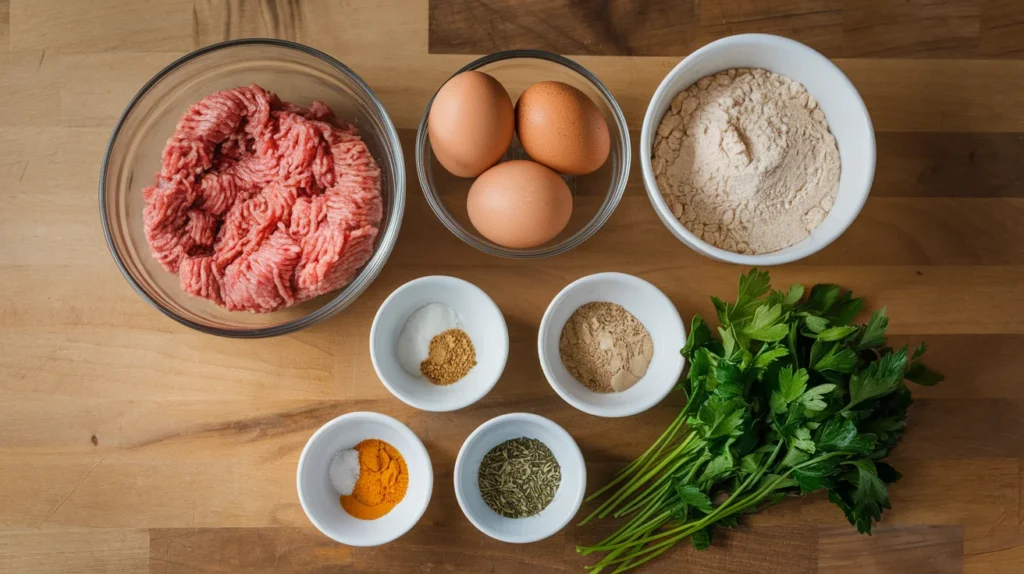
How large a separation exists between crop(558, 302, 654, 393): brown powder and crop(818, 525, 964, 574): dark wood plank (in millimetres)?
515

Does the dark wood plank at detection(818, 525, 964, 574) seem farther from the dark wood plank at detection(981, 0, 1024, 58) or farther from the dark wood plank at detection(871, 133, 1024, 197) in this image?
the dark wood plank at detection(981, 0, 1024, 58)

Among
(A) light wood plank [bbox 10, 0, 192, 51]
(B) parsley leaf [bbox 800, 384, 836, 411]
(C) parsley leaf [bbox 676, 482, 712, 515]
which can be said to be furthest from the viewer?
(A) light wood plank [bbox 10, 0, 192, 51]

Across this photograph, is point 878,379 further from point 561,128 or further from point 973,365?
point 561,128


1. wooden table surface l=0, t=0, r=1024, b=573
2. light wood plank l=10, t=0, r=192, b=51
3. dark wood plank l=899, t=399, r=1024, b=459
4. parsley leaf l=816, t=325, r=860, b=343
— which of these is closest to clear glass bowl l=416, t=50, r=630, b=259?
wooden table surface l=0, t=0, r=1024, b=573

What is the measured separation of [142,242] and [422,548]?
30.4 inches

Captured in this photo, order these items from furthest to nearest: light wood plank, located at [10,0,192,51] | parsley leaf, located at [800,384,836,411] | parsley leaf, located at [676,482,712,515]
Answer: light wood plank, located at [10,0,192,51], parsley leaf, located at [676,482,712,515], parsley leaf, located at [800,384,836,411]

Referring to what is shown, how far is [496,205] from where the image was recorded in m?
1.18

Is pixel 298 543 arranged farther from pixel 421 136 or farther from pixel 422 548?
pixel 421 136

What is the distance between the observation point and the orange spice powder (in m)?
1.32

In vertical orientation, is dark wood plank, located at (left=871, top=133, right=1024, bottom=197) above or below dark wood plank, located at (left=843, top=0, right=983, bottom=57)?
below

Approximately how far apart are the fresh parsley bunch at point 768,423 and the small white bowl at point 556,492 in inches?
2.8

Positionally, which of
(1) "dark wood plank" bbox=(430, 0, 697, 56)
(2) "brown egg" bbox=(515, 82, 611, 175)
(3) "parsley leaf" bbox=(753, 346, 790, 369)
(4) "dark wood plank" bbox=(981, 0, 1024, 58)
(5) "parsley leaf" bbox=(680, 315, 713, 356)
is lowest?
(5) "parsley leaf" bbox=(680, 315, 713, 356)

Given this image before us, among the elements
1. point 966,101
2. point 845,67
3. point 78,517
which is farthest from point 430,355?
point 966,101

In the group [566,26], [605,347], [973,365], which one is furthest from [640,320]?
[973,365]
